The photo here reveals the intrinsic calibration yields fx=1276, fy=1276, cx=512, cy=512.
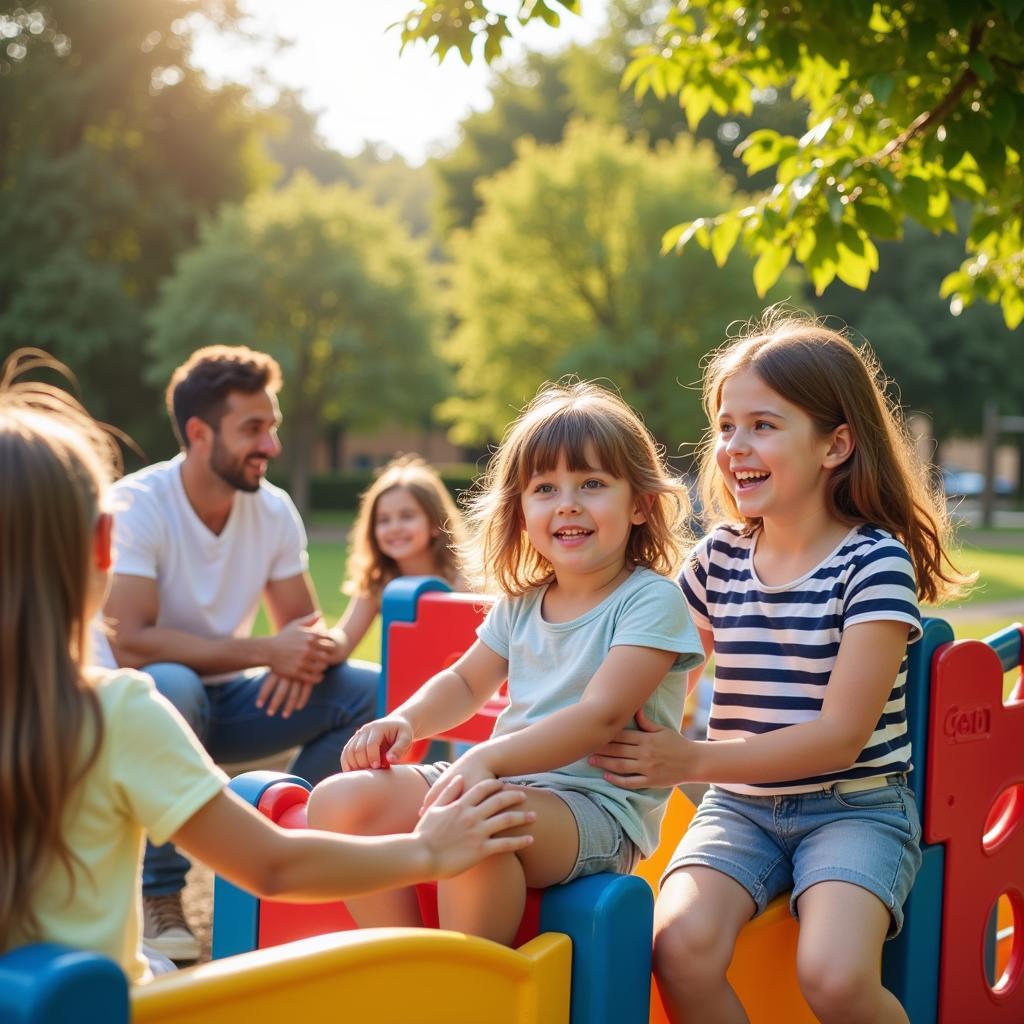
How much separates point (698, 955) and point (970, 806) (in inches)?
36.5

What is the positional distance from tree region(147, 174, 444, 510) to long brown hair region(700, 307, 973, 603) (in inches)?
1021

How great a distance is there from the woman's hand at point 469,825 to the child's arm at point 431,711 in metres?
0.29

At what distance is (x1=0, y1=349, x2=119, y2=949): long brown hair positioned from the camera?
147 centimetres

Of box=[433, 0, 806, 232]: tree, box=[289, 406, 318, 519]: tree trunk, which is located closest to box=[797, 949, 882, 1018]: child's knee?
box=[289, 406, 318, 519]: tree trunk

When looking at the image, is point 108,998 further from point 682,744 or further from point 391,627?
point 391,627

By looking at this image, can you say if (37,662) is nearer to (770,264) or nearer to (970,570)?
(770,264)

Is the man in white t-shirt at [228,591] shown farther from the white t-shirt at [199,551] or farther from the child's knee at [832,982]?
the child's knee at [832,982]

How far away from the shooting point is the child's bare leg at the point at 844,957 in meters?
2.24

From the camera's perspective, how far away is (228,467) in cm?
459

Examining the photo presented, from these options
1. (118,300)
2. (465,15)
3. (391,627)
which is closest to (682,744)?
(391,627)

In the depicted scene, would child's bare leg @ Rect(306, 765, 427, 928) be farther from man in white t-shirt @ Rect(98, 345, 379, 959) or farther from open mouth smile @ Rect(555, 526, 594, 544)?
man in white t-shirt @ Rect(98, 345, 379, 959)

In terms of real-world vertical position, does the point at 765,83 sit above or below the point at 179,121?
below

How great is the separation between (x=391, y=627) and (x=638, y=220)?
79.2ft

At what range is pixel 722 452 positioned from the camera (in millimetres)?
2770
